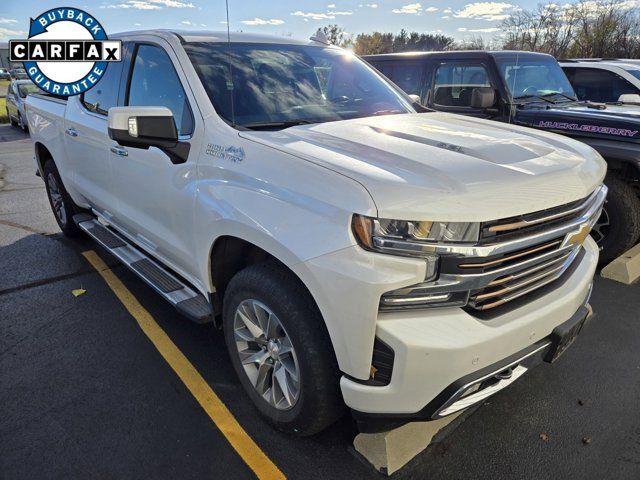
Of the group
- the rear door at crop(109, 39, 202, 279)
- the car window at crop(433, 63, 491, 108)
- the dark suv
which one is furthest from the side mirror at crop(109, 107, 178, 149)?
the car window at crop(433, 63, 491, 108)

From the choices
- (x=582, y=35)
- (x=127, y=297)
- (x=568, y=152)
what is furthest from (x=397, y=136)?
(x=582, y=35)

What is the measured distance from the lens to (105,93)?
379 cm

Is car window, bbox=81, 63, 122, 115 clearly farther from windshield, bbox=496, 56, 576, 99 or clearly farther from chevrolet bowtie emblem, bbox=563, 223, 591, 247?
windshield, bbox=496, 56, 576, 99

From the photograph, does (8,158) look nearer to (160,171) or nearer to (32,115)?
(32,115)

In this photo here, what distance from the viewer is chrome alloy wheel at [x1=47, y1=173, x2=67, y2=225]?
5.18 m

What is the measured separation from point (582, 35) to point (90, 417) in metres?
28.3

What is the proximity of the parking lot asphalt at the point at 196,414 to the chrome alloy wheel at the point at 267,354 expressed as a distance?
234 mm

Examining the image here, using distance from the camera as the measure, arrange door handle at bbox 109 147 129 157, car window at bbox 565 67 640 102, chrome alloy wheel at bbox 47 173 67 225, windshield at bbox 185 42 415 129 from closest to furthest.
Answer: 1. windshield at bbox 185 42 415 129
2. door handle at bbox 109 147 129 157
3. chrome alloy wheel at bbox 47 173 67 225
4. car window at bbox 565 67 640 102

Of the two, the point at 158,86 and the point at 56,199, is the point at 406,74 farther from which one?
the point at 56,199

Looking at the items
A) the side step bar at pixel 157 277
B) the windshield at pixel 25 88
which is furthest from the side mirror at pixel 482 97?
the windshield at pixel 25 88

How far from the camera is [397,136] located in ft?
7.90

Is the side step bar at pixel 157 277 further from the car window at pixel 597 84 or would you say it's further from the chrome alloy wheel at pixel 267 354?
the car window at pixel 597 84

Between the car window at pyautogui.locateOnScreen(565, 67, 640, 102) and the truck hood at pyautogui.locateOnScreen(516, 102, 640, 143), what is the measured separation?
8.52 feet

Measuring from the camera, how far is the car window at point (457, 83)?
5348mm
